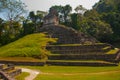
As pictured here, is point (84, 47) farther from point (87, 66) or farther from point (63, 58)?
point (87, 66)

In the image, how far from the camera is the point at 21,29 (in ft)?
184

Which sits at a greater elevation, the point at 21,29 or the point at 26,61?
the point at 21,29

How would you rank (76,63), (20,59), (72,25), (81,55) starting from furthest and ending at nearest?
Result: (72,25) < (20,59) < (81,55) < (76,63)

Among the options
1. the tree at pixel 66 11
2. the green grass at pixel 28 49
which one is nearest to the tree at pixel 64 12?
the tree at pixel 66 11

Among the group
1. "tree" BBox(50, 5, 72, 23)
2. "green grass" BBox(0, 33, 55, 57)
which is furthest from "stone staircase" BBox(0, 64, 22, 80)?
"tree" BBox(50, 5, 72, 23)

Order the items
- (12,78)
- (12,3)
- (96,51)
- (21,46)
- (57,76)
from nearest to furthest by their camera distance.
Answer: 1. (12,78)
2. (57,76)
3. (96,51)
4. (21,46)
5. (12,3)

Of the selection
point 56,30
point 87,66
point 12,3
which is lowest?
point 87,66

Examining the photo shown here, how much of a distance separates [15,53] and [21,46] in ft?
8.44

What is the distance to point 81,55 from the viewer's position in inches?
1385

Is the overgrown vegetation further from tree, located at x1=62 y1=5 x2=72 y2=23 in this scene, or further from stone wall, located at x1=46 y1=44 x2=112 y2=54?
stone wall, located at x1=46 y1=44 x2=112 y2=54

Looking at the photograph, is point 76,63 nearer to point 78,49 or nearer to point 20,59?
point 78,49

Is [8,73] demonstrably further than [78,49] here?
No

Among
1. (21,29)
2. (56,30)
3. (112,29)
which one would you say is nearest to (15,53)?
(56,30)

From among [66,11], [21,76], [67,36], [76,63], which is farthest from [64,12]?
[21,76]
